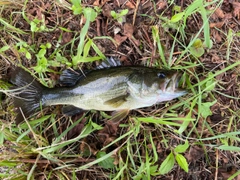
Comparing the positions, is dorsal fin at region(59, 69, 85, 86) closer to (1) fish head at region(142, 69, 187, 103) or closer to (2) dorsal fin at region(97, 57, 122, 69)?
(2) dorsal fin at region(97, 57, 122, 69)

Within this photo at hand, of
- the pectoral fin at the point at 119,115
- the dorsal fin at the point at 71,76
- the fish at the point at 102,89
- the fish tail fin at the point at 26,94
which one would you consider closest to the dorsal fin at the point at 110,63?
the fish at the point at 102,89

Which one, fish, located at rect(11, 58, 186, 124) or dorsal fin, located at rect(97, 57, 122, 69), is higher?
dorsal fin, located at rect(97, 57, 122, 69)

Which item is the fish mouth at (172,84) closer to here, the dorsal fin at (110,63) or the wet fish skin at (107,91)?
the wet fish skin at (107,91)

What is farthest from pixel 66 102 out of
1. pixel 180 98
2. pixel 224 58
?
pixel 224 58

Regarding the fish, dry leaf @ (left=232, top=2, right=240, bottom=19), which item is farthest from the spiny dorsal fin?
dry leaf @ (left=232, top=2, right=240, bottom=19)

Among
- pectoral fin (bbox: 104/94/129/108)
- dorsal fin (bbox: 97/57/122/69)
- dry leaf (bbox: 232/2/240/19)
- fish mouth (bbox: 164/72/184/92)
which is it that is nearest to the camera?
fish mouth (bbox: 164/72/184/92)

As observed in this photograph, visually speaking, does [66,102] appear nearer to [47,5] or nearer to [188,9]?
[47,5]

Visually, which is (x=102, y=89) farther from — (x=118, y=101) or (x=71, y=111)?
(x=71, y=111)
